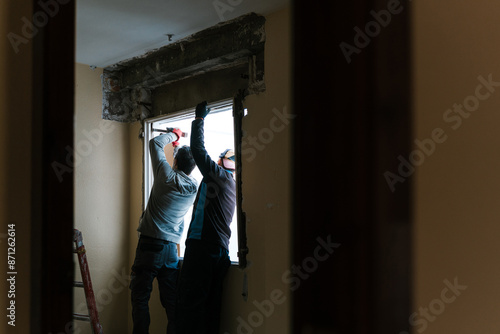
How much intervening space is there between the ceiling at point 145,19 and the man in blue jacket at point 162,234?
59cm

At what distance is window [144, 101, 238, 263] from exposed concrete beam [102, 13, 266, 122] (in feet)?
0.51

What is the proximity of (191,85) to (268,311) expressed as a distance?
145 centimetres

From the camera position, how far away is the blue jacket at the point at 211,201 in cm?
256

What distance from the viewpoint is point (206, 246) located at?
2.54 metres

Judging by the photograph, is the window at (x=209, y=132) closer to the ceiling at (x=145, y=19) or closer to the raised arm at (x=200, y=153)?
the raised arm at (x=200, y=153)

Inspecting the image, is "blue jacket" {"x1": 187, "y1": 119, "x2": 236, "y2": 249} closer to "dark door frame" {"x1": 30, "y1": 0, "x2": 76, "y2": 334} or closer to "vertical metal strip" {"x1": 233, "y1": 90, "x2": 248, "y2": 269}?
"vertical metal strip" {"x1": 233, "y1": 90, "x2": 248, "y2": 269}

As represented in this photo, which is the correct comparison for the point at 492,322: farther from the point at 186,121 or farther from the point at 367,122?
the point at 186,121

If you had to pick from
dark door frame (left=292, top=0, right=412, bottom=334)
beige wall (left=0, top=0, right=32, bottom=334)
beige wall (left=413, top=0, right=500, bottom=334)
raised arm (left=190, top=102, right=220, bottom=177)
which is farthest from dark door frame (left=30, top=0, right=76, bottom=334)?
raised arm (left=190, top=102, right=220, bottom=177)

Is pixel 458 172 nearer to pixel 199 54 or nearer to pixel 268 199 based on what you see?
pixel 268 199

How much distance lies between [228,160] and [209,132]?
479 millimetres

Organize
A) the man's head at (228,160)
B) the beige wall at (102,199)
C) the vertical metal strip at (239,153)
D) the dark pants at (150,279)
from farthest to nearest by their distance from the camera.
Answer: the beige wall at (102,199) < the dark pants at (150,279) < the man's head at (228,160) < the vertical metal strip at (239,153)

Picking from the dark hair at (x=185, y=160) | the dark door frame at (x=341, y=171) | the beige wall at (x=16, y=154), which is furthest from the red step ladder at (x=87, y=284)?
the dark door frame at (x=341, y=171)

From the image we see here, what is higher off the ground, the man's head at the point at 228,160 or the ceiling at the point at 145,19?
the ceiling at the point at 145,19

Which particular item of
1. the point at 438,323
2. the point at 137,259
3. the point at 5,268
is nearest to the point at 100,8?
the point at 137,259
